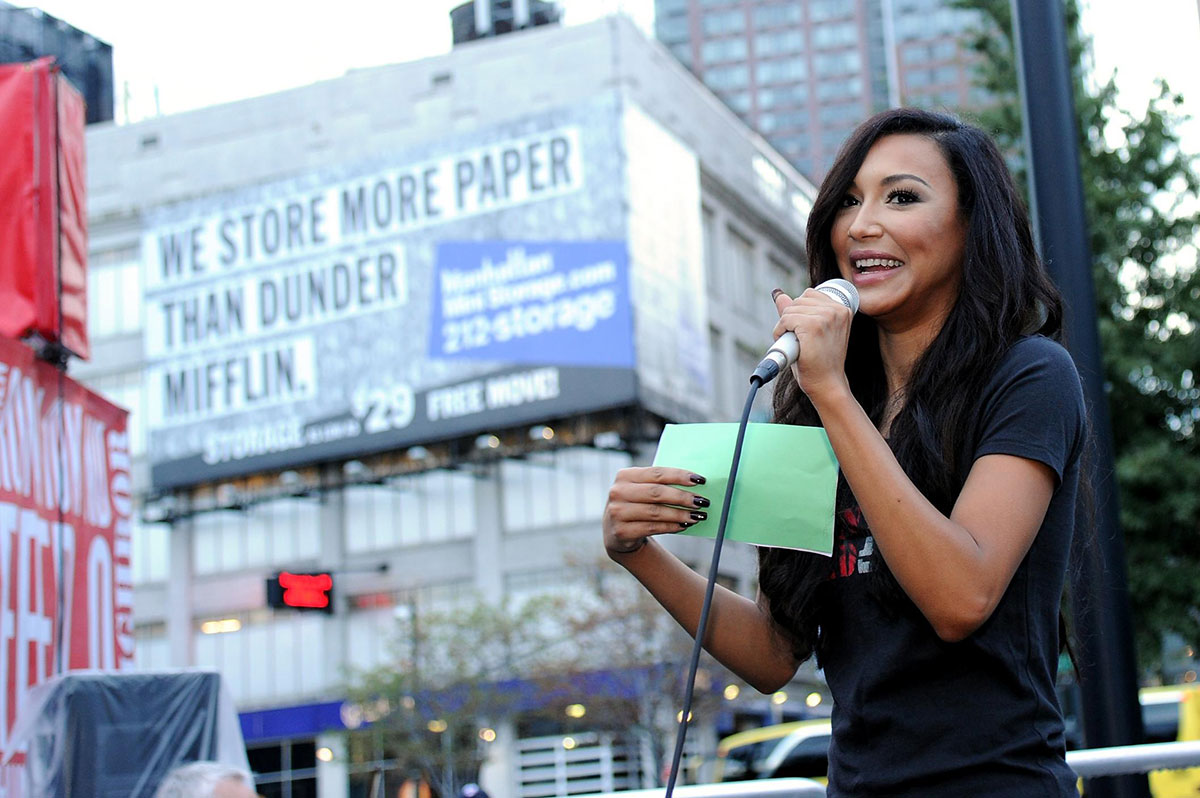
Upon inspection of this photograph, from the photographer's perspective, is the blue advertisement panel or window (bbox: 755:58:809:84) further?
window (bbox: 755:58:809:84)

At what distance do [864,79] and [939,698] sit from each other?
121 m

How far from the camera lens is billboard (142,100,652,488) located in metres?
41.8

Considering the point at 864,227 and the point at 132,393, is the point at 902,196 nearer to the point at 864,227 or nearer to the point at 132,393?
the point at 864,227

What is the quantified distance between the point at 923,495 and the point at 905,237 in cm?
43

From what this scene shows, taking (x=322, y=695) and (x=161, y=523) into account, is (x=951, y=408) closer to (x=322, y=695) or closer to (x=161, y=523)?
(x=322, y=695)

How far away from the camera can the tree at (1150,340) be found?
16.5m

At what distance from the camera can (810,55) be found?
11962 cm

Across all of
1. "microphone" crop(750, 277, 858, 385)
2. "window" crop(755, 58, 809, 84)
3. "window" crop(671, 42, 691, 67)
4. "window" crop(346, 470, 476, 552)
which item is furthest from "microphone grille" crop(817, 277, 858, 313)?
"window" crop(671, 42, 691, 67)

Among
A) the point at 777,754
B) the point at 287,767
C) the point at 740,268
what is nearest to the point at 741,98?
the point at 740,268

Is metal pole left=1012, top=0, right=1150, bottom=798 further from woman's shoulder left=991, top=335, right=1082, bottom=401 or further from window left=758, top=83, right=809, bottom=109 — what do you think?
window left=758, top=83, right=809, bottom=109

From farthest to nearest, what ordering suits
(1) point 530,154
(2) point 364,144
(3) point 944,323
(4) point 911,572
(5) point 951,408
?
(2) point 364,144 < (1) point 530,154 < (3) point 944,323 < (5) point 951,408 < (4) point 911,572

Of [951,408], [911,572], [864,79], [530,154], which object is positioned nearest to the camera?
[911,572]

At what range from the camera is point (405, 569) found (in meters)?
44.8

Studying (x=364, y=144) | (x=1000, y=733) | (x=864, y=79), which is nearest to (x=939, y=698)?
(x=1000, y=733)
